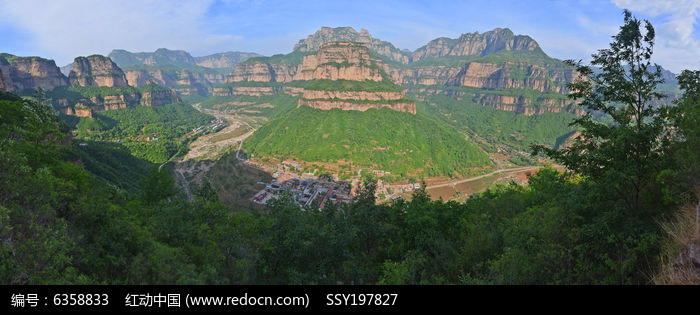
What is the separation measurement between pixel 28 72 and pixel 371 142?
17311 cm

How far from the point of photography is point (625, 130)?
1326 centimetres

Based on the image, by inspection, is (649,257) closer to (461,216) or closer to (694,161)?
(694,161)

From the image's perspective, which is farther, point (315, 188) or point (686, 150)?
point (315, 188)

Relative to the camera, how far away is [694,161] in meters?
11.6

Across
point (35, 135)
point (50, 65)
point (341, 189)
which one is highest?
point (50, 65)

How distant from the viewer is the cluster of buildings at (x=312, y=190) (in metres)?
67.4

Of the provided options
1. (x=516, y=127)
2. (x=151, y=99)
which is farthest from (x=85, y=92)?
(x=516, y=127)

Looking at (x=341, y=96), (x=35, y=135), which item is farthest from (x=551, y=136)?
(x=35, y=135)

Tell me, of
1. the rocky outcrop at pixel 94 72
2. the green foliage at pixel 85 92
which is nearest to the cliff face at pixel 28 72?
the green foliage at pixel 85 92

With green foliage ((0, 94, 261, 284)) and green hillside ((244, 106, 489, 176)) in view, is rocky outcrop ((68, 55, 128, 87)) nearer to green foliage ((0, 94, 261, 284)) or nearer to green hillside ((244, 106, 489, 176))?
green hillside ((244, 106, 489, 176))

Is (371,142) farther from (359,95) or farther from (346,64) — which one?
(346,64)

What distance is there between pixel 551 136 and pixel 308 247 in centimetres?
18598
